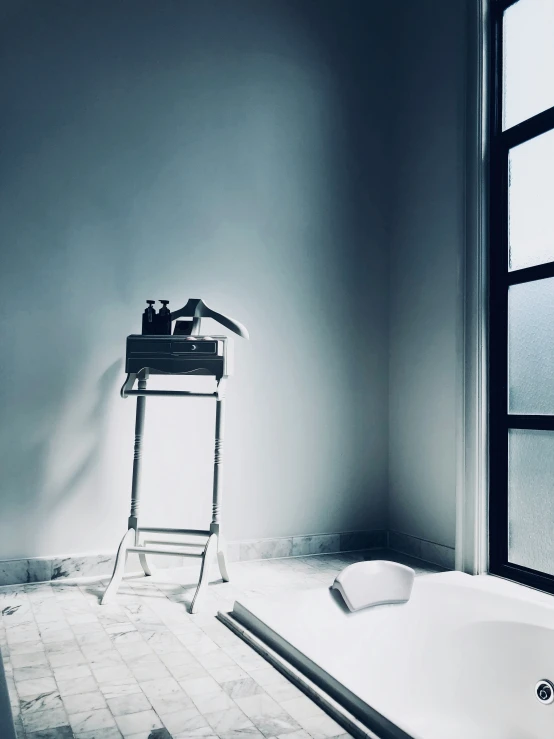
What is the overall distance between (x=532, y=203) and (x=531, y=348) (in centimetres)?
→ 63

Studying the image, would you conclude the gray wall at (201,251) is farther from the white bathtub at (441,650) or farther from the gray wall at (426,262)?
the white bathtub at (441,650)

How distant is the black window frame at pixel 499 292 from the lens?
293 cm

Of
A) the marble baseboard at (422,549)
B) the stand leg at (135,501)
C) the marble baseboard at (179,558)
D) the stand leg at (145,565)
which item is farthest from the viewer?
the marble baseboard at (422,549)

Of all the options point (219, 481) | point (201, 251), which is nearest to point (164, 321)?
point (201, 251)

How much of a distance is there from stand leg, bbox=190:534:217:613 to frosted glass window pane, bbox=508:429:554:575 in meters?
1.29

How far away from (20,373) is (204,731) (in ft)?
6.01

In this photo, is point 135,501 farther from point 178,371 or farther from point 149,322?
point 149,322

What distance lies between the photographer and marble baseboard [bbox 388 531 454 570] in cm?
320

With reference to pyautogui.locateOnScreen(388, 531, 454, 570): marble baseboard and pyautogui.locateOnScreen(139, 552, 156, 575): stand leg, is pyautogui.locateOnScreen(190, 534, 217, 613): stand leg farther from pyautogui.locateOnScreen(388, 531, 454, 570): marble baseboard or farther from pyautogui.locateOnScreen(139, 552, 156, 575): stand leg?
pyautogui.locateOnScreen(388, 531, 454, 570): marble baseboard

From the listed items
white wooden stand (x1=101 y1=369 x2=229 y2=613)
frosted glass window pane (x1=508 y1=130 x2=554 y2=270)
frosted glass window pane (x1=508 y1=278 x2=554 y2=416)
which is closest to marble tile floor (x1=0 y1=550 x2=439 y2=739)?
white wooden stand (x1=101 y1=369 x2=229 y2=613)

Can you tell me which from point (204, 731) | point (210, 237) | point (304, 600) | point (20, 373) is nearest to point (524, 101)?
point (210, 237)

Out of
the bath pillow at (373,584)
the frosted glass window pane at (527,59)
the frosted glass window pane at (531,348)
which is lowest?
the bath pillow at (373,584)

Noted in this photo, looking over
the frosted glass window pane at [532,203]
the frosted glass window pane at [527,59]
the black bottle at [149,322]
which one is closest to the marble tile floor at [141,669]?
the black bottle at [149,322]

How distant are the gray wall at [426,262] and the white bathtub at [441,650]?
91 centimetres
